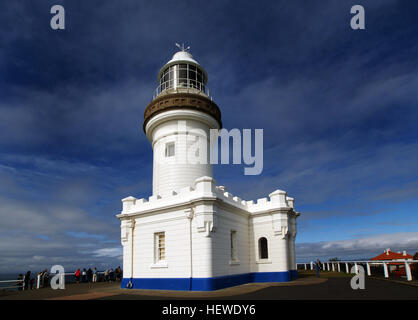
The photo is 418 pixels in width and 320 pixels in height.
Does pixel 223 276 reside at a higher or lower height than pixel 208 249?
lower

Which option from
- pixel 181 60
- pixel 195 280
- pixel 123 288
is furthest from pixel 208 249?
pixel 181 60

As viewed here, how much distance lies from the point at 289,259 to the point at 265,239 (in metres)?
1.95

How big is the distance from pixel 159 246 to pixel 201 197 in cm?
416

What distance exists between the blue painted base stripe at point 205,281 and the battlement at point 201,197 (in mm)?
3651

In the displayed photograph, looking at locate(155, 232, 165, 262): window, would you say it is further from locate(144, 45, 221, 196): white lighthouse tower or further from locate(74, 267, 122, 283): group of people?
locate(74, 267, 122, 283): group of people

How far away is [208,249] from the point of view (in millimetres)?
13789

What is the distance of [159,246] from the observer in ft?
52.4

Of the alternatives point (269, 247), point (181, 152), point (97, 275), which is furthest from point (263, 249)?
point (97, 275)

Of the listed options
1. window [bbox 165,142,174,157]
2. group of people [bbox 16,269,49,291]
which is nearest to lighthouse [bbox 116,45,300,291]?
window [bbox 165,142,174,157]

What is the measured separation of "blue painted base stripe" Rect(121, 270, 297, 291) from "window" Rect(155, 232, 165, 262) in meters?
1.10

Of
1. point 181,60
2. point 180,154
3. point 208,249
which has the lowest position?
point 208,249

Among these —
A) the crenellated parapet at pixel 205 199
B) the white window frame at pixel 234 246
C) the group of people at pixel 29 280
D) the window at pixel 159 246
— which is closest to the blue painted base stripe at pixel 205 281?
the white window frame at pixel 234 246

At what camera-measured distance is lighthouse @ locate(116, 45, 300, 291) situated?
46.7ft
